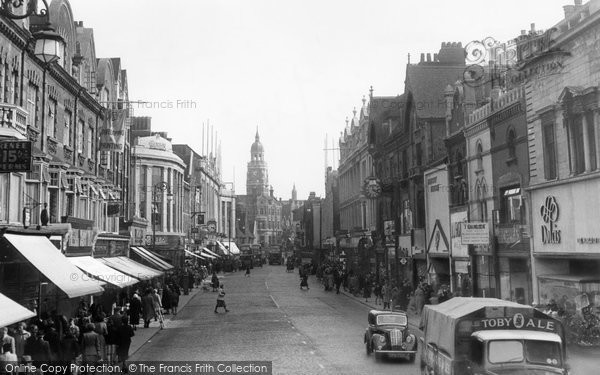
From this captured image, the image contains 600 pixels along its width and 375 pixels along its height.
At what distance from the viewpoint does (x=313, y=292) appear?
5291 centimetres

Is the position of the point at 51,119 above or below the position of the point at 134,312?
above

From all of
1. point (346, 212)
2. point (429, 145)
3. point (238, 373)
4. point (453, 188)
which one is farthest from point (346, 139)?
point (238, 373)

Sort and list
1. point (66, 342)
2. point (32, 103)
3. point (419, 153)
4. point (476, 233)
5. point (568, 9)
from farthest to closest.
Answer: point (419, 153) < point (476, 233) < point (568, 9) < point (32, 103) < point (66, 342)

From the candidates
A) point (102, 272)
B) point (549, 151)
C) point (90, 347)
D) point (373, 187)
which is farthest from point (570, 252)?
point (373, 187)

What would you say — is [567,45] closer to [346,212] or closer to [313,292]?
[313,292]

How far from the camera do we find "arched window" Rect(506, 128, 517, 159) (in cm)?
2859

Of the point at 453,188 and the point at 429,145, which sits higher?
the point at 429,145

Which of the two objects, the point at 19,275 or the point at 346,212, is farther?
the point at 346,212

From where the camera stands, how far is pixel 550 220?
24672mm

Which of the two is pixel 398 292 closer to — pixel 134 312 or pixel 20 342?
pixel 134 312

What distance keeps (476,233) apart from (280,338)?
405 inches

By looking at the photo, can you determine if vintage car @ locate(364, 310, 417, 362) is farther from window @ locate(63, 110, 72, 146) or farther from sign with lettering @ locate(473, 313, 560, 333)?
window @ locate(63, 110, 72, 146)

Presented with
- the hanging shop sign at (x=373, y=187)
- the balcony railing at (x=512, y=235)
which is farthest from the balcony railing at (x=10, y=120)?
the hanging shop sign at (x=373, y=187)

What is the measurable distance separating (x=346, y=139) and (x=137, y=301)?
5229 cm
